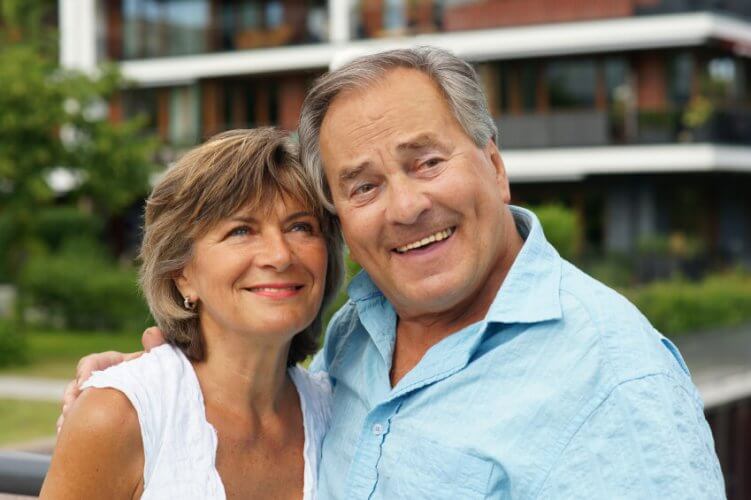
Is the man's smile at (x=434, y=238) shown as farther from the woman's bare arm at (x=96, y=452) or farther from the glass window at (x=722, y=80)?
the glass window at (x=722, y=80)

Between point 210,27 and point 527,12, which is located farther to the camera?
point 210,27

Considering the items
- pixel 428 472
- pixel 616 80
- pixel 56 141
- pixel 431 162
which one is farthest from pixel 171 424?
pixel 616 80

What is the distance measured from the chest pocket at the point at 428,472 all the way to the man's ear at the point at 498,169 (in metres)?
0.63

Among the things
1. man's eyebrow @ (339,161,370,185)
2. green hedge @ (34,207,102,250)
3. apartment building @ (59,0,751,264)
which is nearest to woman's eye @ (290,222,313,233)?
man's eyebrow @ (339,161,370,185)

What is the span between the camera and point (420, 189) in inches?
97.3

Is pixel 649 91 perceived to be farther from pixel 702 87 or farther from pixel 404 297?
pixel 404 297

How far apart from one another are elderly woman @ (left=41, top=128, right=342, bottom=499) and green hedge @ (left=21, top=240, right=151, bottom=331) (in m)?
17.7

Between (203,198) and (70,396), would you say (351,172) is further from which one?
(70,396)

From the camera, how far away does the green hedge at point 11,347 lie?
15.8m

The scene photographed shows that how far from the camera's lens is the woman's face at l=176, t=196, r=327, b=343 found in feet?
8.77

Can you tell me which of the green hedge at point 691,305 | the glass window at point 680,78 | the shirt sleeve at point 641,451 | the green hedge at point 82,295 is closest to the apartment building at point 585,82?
the glass window at point 680,78

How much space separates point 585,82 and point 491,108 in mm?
2762

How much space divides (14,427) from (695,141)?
64.3ft

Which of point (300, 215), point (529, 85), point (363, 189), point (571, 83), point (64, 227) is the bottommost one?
point (64, 227)
